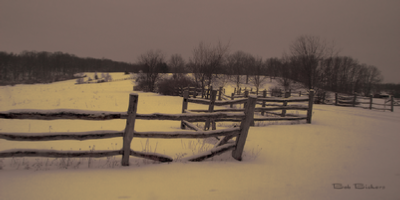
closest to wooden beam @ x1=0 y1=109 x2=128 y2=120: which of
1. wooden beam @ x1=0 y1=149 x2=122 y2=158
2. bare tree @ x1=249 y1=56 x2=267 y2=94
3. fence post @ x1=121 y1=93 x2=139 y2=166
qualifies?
fence post @ x1=121 y1=93 x2=139 y2=166

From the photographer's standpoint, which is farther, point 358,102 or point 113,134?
point 358,102

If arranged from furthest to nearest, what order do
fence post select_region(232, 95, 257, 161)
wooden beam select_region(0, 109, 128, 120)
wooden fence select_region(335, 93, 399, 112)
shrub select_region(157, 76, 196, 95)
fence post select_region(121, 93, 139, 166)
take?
1. shrub select_region(157, 76, 196, 95)
2. wooden fence select_region(335, 93, 399, 112)
3. fence post select_region(232, 95, 257, 161)
4. fence post select_region(121, 93, 139, 166)
5. wooden beam select_region(0, 109, 128, 120)

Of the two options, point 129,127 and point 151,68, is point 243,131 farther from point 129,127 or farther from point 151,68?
point 151,68

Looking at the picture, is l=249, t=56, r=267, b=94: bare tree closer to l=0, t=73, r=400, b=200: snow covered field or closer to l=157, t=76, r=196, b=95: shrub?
l=157, t=76, r=196, b=95: shrub

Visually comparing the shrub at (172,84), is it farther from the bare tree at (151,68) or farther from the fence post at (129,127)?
the fence post at (129,127)

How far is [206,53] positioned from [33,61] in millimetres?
17470

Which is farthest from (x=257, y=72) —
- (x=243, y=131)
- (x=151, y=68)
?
(x=243, y=131)

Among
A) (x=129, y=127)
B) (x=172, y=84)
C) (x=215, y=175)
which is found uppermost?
(x=172, y=84)

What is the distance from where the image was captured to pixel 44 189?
2.27 metres

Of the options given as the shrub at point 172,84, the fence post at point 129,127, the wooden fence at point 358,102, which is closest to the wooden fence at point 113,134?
the fence post at point 129,127

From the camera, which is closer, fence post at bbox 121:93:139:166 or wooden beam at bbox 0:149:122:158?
wooden beam at bbox 0:149:122:158

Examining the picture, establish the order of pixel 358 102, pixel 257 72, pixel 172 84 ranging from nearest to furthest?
pixel 358 102, pixel 172 84, pixel 257 72

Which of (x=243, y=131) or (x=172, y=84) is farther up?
(x=172, y=84)

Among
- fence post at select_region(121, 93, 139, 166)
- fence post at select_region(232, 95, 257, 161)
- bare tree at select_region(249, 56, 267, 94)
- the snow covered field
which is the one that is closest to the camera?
the snow covered field
